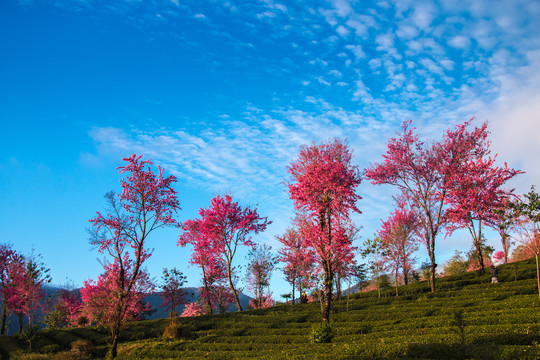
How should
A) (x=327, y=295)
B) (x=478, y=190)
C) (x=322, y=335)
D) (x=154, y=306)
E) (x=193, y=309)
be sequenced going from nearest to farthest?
(x=322, y=335) → (x=327, y=295) → (x=478, y=190) → (x=193, y=309) → (x=154, y=306)

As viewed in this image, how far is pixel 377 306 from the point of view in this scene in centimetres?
3050

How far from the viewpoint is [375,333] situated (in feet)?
65.8

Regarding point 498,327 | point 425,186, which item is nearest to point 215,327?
point 498,327

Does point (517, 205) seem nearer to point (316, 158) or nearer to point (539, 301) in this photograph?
point (539, 301)

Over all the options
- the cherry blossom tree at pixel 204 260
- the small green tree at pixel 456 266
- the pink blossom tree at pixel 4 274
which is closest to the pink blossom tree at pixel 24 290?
the pink blossom tree at pixel 4 274

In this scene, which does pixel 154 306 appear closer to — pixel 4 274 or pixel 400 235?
pixel 4 274

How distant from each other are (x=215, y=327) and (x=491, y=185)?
3250cm

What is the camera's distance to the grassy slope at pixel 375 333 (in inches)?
535

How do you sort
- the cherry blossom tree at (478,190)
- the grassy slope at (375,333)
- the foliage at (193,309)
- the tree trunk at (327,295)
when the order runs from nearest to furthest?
the grassy slope at (375,333) → the tree trunk at (327,295) → the cherry blossom tree at (478,190) → the foliage at (193,309)

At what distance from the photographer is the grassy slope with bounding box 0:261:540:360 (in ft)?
44.6

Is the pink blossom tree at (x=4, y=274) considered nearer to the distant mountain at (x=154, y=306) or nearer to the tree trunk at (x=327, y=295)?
the distant mountain at (x=154, y=306)

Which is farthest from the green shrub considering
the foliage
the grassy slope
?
the foliage

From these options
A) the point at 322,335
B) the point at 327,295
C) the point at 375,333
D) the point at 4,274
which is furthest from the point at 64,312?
the point at 375,333

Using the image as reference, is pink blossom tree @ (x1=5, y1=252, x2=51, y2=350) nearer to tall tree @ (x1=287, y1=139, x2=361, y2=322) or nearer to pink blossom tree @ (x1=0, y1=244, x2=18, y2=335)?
pink blossom tree @ (x1=0, y1=244, x2=18, y2=335)
